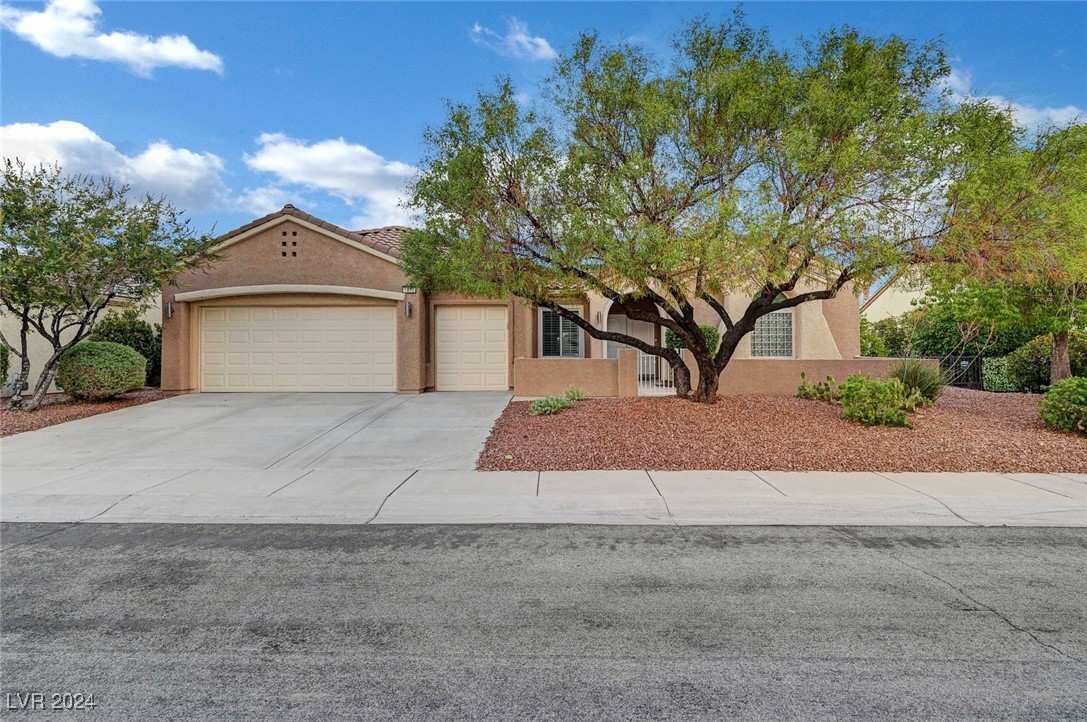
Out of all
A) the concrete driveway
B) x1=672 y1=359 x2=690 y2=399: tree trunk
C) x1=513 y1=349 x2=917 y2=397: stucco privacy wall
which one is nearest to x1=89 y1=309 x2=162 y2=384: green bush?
the concrete driveway

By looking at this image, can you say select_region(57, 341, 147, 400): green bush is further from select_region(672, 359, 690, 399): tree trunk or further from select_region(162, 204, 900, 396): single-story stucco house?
select_region(672, 359, 690, 399): tree trunk

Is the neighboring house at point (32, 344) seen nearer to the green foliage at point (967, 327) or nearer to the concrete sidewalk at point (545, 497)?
the concrete sidewalk at point (545, 497)

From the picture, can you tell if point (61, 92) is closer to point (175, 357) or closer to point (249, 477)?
point (175, 357)

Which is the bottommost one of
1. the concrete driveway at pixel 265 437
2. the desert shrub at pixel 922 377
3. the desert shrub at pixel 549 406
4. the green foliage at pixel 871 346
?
the concrete driveway at pixel 265 437

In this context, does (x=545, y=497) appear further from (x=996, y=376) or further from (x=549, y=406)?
(x=996, y=376)

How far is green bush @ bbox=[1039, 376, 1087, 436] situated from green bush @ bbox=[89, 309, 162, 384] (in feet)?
67.4

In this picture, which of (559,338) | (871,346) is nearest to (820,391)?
(559,338)

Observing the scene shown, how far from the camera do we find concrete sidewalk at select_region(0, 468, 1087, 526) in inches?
216

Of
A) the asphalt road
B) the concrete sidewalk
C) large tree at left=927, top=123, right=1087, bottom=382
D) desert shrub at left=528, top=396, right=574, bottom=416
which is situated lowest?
the asphalt road

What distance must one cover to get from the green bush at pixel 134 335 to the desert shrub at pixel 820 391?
17246 mm

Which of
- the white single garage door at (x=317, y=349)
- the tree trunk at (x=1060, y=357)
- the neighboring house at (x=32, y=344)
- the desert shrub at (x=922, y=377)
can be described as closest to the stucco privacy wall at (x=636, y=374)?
the desert shrub at (x=922, y=377)

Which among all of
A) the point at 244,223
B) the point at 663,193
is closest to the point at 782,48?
the point at 663,193

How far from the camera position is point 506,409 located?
1157 cm

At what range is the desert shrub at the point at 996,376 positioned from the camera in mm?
15222
